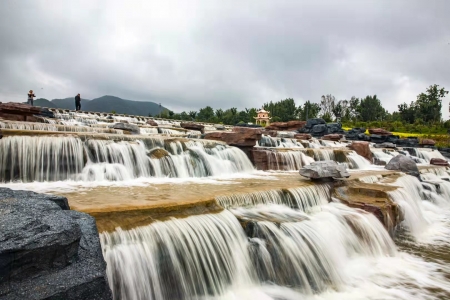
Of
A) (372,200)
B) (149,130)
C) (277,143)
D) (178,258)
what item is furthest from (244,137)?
(178,258)

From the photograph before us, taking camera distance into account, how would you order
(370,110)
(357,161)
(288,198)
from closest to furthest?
(288,198) < (357,161) < (370,110)

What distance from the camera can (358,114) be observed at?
275ft

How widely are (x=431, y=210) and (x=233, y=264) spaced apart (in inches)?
356

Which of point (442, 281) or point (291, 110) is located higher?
point (291, 110)

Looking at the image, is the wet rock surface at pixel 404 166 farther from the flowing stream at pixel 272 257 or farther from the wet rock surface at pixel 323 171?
the flowing stream at pixel 272 257

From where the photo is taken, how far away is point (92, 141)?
8078 millimetres

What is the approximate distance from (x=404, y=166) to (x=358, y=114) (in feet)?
258

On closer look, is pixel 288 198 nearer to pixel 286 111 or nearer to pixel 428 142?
Result: pixel 428 142

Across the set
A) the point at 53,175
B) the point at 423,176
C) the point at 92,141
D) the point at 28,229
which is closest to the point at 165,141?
the point at 92,141

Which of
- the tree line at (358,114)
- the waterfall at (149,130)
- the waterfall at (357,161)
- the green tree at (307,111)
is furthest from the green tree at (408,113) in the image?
the waterfall at (149,130)

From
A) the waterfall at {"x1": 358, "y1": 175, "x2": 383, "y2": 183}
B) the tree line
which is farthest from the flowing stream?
the tree line

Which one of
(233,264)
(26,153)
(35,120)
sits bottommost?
(233,264)

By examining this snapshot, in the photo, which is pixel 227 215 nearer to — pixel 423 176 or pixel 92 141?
pixel 92 141

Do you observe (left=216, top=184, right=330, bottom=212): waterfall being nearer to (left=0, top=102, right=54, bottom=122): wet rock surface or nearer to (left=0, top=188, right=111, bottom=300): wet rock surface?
(left=0, top=188, right=111, bottom=300): wet rock surface
